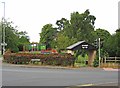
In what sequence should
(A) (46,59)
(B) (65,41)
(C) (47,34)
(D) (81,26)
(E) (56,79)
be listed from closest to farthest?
(E) (56,79) < (A) (46,59) < (B) (65,41) < (D) (81,26) < (C) (47,34)

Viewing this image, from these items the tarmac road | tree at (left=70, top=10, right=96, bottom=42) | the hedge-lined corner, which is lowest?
the tarmac road

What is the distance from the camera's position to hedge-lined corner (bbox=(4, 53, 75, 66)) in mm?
37688

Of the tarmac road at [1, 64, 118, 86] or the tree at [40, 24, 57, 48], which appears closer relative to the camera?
the tarmac road at [1, 64, 118, 86]

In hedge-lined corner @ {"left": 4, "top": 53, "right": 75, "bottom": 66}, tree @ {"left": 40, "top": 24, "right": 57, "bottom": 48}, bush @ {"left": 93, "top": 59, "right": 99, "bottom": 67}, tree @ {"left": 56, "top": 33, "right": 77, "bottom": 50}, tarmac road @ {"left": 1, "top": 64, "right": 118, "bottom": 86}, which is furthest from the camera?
tree @ {"left": 40, "top": 24, "right": 57, "bottom": 48}

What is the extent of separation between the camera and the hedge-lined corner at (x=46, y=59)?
3769 cm

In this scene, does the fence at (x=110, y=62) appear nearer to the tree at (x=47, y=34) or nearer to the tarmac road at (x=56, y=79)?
the tarmac road at (x=56, y=79)

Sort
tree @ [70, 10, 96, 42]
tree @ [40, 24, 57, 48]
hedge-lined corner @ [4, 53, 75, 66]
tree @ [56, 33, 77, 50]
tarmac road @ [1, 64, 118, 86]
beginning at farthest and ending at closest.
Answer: tree @ [40, 24, 57, 48] → tree @ [70, 10, 96, 42] → tree @ [56, 33, 77, 50] → hedge-lined corner @ [4, 53, 75, 66] → tarmac road @ [1, 64, 118, 86]

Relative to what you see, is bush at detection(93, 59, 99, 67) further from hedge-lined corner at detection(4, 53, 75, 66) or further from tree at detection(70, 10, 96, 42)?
tree at detection(70, 10, 96, 42)

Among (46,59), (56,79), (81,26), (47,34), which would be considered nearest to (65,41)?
(81,26)

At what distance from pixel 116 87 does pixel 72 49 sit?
24.4 metres

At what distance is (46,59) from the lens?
3872cm

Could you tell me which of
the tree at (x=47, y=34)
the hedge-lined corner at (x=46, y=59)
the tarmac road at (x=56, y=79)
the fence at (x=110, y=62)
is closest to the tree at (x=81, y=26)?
the tree at (x=47, y=34)

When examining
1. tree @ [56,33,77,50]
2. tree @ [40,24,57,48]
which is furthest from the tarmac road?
tree @ [40,24,57,48]

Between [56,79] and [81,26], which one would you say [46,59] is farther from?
[81,26]
